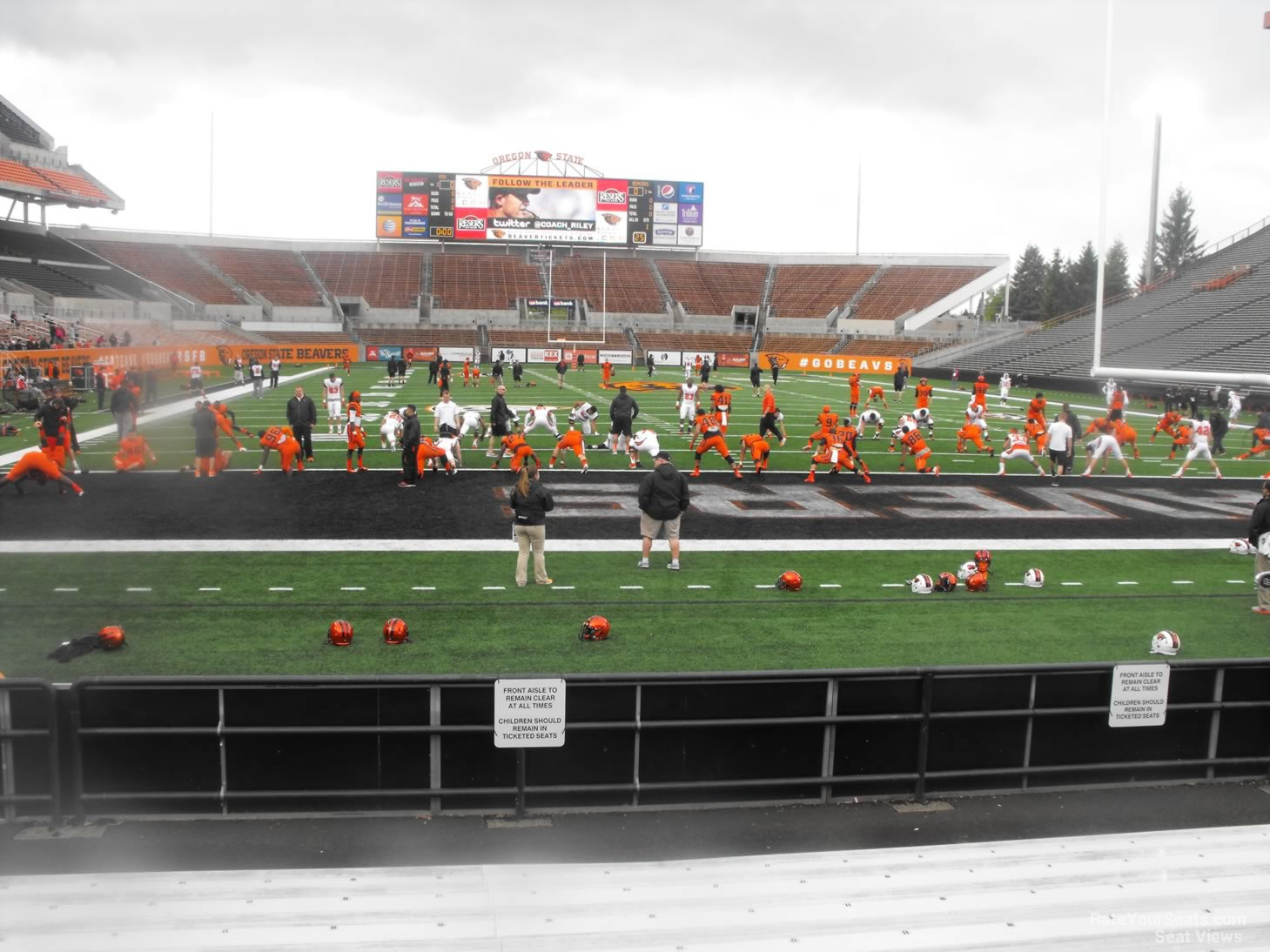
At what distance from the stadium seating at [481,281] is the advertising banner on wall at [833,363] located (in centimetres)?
2024

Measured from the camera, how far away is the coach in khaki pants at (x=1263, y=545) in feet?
37.4

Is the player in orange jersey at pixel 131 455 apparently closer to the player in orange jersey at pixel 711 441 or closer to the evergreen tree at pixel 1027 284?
the player in orange jersey at pixel 711 441

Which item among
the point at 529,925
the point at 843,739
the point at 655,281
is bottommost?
the point at 529,925

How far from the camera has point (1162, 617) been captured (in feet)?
36.9

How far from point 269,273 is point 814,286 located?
126 ft

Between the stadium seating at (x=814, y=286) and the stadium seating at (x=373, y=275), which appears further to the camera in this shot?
the stadium seating at (x=814, y=286)

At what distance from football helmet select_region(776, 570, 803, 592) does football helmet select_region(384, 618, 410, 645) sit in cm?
436

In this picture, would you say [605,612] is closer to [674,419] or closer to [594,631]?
[594,631]

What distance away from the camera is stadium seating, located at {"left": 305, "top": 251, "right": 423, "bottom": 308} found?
73.8 meters

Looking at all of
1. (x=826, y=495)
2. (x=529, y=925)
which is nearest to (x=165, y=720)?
(x=529, y=925)

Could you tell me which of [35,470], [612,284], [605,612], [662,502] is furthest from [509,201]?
[605,612]

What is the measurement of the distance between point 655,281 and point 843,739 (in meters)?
73.9

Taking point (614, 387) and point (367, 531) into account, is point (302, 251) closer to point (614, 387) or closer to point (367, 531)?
point (614, 387)

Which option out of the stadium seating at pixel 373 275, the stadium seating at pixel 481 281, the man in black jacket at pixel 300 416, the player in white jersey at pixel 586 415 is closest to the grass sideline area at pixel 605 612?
the man in black jacket at pixel 300 416
